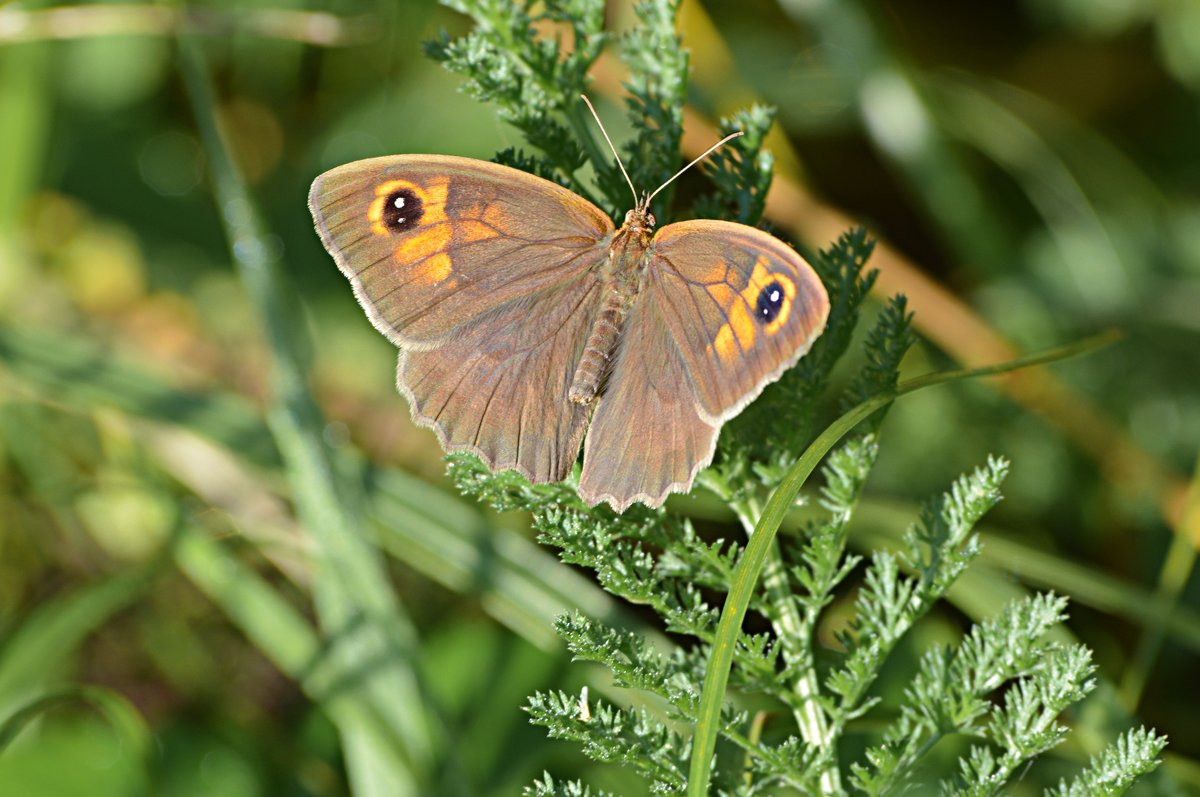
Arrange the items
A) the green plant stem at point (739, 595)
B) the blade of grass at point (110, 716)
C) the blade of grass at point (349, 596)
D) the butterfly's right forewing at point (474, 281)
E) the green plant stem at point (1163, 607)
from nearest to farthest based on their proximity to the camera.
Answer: the green plant stem at point (739, 595) < the butterfly's right forewing at point (474, 281) < the blade of grass at point (110, 716) < the blade of grass at point (349, 596) < the green plant stem at point (1163, 607)

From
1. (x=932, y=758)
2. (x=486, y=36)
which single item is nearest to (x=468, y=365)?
(x=486, y=36)

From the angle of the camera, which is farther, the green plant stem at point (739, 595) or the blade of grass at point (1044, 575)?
the blade of grass at point (1044, 575)

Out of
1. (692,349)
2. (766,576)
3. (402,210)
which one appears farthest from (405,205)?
(766,576)

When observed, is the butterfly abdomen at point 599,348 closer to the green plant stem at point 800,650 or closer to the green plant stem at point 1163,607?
the green plant stem at point 800,650

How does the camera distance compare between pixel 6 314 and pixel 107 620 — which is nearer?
pixel 107 620

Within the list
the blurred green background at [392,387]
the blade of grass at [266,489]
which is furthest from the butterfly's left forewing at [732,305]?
the blade of grass at [266,489]

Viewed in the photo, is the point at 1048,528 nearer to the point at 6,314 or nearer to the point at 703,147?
the point at 703,147

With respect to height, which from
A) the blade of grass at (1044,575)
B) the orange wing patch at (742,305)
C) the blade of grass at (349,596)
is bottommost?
the blade of grass at (349,596)

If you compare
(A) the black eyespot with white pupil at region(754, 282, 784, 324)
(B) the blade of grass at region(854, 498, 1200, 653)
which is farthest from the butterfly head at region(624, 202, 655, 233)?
(B) the blade of grass at region(854, 498, 1200, 653)
